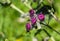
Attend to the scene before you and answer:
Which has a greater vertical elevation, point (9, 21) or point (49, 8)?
Result: point (49, 8)

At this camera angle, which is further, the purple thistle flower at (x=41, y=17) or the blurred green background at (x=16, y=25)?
the blurred green background at (x=16, y=25)

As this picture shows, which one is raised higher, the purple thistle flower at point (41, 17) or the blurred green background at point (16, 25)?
the purple thistle flower at point (41, 17)

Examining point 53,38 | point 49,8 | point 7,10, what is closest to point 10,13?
point 7,10

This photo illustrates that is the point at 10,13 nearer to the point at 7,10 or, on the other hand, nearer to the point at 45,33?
the point at 7,10

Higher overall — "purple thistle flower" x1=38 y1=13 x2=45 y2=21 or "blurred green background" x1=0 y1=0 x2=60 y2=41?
"purple thistle flower" x1=38 y1=13 x2=45 y2=21

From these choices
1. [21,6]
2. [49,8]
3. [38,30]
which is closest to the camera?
[38,30]

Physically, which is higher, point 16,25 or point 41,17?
point 41,17

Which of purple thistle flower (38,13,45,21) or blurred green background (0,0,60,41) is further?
blurred green background (0,0,60,41)

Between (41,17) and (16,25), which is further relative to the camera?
(16,25)
